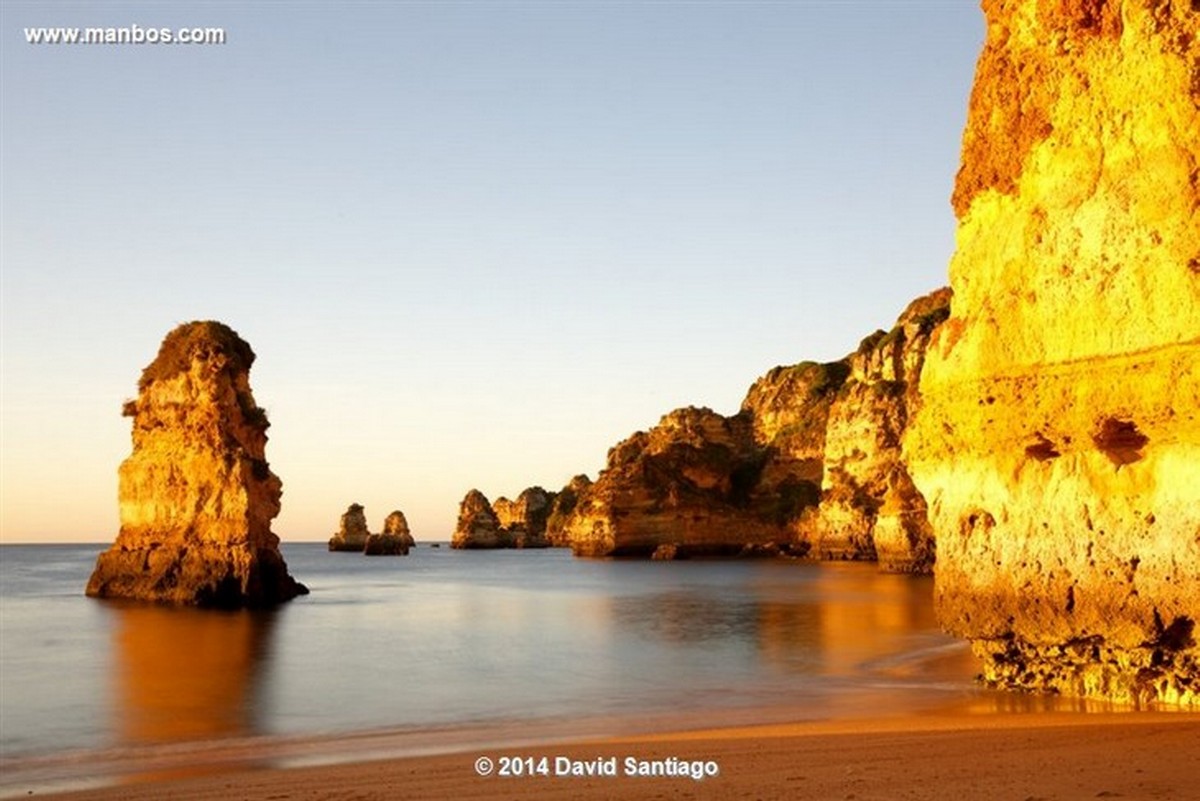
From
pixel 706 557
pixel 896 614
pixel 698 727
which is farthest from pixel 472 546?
pixel 698 727

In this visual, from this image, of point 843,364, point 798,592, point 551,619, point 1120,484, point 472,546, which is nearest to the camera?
point 1120,484

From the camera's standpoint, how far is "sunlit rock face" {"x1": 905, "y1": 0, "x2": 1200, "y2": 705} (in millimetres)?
13492

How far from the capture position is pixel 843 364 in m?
136

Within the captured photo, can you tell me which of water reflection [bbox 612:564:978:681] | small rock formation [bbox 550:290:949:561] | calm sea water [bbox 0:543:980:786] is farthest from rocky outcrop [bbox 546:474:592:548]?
calm sea water [bbox 0:543:980:786]

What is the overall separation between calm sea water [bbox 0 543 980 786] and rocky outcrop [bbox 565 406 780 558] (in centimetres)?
6153

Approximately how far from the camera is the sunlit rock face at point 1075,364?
44.3 feet

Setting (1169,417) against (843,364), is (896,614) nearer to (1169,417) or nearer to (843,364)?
(1169,417)

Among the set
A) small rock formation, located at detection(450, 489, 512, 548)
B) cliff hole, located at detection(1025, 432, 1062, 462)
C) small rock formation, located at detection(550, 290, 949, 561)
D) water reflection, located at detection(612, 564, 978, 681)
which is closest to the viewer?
cliff hole, located at detection(1025, 432, 1062, 462)

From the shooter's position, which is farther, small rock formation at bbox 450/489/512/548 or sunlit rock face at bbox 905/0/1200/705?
small rock formation at bbox 450/489/512/548

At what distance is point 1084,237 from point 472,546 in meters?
171

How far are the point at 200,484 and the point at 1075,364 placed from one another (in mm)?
39389

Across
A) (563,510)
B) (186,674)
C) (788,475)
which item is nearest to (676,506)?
(788,475)

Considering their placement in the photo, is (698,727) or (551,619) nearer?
(698,727)

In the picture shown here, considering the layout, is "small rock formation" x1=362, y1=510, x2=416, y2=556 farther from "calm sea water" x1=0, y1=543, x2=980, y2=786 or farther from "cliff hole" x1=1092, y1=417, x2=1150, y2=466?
"cliff hole" x1=1092, y1=417, x2=1150, y2=466
